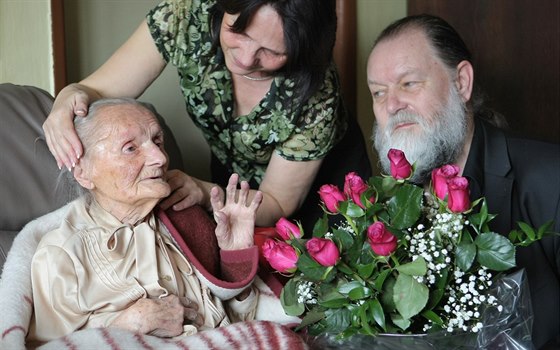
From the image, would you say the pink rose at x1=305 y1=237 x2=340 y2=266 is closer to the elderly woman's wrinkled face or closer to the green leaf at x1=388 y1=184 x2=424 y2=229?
the green leaf at x1=388 y1=184 x2=424 y2=229

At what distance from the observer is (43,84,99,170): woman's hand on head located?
1.79m

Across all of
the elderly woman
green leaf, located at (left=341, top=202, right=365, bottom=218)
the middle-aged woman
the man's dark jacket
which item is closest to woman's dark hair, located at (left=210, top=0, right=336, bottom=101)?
the middle-aged woman

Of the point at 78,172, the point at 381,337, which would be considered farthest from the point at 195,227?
the point at 381,337

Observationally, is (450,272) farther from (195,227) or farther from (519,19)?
(519,19)

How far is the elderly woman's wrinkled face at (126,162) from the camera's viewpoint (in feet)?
5.76

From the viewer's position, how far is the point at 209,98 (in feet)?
7.18

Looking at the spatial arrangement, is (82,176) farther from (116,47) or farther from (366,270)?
(116,47)

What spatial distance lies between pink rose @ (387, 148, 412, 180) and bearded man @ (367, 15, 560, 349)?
1.86 feet

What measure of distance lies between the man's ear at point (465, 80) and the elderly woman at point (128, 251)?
28.0 inches

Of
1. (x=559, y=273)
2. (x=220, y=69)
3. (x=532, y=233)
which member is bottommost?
(x=559, y=273)

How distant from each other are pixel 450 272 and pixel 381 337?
0.18 meters

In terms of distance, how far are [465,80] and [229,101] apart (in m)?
0.65

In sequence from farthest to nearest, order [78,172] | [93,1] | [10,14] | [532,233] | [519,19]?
[519,19] → [93,1] → [10,14] → [78,172] → [532,233]

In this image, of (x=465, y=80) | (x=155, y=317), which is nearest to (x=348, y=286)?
(x=155, y=317)
